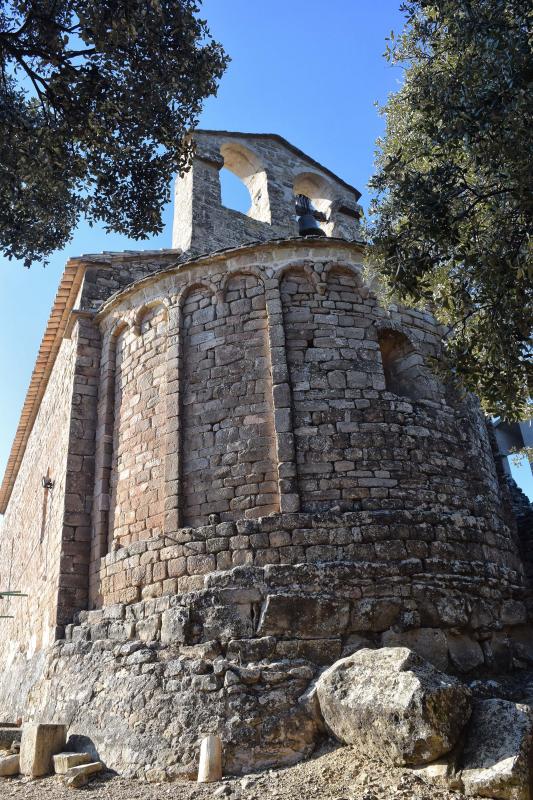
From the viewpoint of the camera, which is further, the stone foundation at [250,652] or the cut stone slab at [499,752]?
the stone foundation at [250,652]

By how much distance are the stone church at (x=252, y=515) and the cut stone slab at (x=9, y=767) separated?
600 millimetres

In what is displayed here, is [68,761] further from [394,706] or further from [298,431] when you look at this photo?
[298,431]

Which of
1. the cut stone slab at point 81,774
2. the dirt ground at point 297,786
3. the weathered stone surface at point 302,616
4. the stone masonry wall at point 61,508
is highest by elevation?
the stone masonry wall at point 61,508

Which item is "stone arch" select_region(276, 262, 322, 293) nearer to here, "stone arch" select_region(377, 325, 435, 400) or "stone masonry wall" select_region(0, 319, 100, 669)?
"stone arch" select_region(377, 325, 435, 400)

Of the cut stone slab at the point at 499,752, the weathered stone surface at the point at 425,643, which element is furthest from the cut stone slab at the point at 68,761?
the cut stone slab at the point at 499,752

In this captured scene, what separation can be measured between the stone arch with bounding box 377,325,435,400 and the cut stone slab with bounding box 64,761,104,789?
4784 millimetres

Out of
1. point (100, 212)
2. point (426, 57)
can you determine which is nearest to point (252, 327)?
point (100, 212)

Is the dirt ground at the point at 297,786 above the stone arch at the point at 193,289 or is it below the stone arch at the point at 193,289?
below

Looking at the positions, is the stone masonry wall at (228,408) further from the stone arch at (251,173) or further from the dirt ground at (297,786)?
the stone arch at (251,173)

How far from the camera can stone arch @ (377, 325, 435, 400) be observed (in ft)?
26.8

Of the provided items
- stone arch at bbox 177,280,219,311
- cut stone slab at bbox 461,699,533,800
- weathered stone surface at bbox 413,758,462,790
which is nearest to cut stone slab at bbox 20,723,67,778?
weathered stone surface at bbox 413,758,462,790

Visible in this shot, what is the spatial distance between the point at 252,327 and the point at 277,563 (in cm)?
277

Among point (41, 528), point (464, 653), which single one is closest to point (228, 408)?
point (464, 653)

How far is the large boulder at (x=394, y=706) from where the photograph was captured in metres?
4.86
